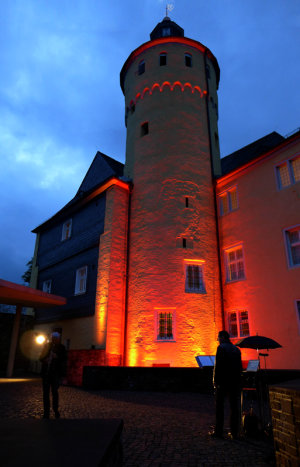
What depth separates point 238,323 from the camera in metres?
16.0

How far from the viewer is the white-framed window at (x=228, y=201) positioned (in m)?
18.2

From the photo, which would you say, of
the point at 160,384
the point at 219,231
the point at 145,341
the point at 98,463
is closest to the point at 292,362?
the point at 160,384

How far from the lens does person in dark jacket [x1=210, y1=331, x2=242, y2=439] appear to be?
220 inches

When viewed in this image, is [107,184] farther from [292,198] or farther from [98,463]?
[98,463]

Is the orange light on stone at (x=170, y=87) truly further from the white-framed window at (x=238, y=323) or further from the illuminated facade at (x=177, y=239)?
the white-framed window at (x=238, y=323)

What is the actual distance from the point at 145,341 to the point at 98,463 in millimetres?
14085

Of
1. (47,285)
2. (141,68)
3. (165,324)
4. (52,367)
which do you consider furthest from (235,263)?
(141,68)

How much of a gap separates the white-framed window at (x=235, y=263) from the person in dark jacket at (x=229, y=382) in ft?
35.8

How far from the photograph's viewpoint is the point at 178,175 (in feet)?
61.3

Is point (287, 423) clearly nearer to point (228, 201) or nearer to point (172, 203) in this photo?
point (172, 203)

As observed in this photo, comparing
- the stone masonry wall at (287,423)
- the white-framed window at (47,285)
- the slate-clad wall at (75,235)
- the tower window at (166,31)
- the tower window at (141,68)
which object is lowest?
the stone masonry wall at (287,423)

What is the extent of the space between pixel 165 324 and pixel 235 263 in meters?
4.86

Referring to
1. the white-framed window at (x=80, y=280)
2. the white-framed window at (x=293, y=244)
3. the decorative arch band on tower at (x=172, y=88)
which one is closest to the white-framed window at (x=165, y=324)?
the white-framed window at (x=80, y=280)

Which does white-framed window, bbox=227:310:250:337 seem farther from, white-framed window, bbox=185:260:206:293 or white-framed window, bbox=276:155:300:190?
white-framed window, bbox=276:155:300:190
